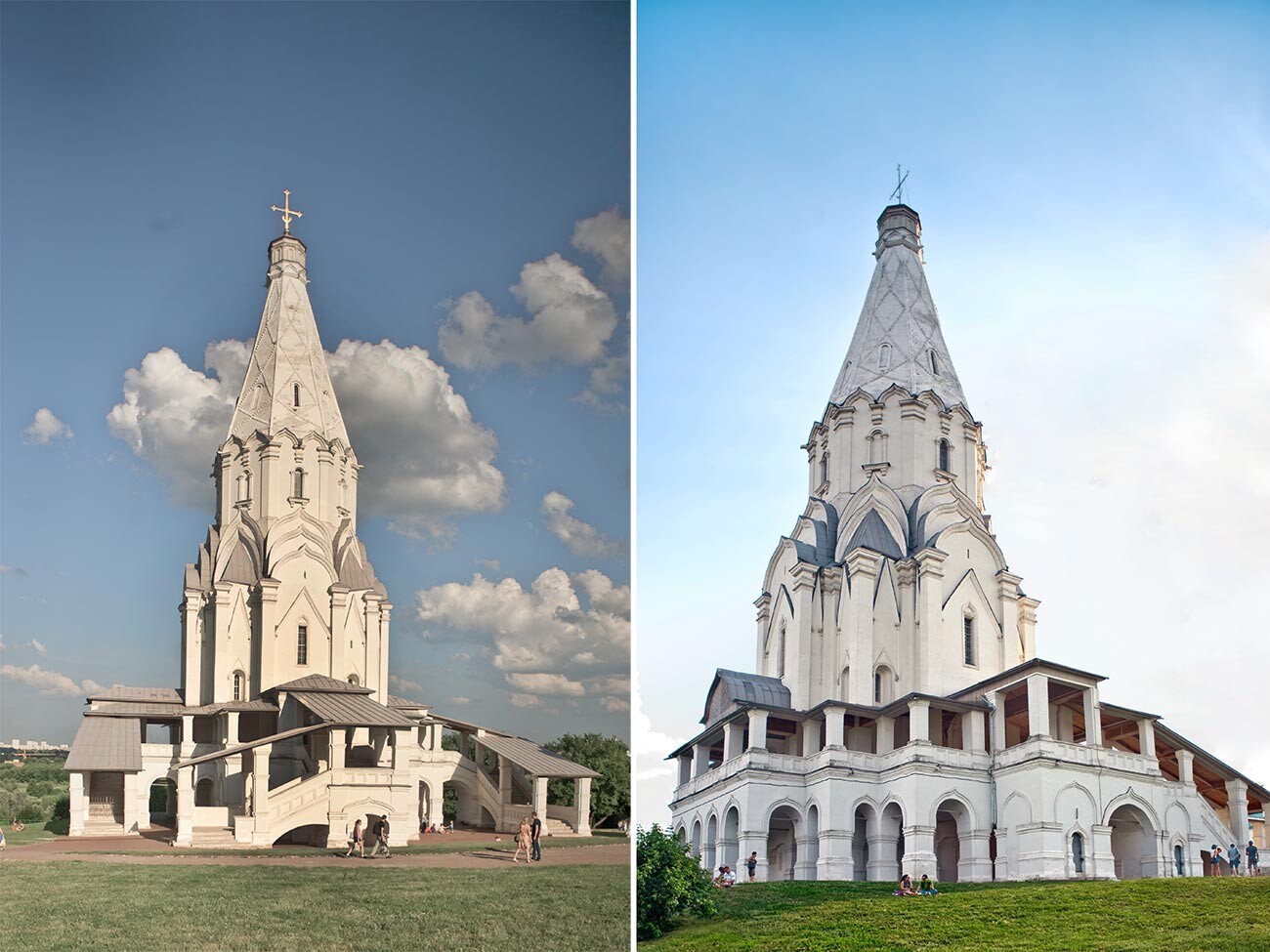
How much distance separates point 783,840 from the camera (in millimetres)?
14359

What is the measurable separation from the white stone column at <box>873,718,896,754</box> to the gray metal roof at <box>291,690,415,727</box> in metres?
7.20

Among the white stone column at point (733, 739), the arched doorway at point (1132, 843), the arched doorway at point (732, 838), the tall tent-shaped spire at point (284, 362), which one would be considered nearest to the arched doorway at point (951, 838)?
the arched doorway at point (1132, 843)

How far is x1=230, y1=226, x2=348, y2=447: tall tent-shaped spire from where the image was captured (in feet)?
31.4

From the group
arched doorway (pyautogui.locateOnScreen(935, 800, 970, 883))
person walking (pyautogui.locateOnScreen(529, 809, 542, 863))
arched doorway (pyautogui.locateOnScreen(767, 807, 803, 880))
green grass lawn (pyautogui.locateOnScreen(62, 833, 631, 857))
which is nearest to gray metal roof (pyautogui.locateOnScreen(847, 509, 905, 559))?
arched doorway (pyautogui.locateOnScreen(935, 800, 970, 883))

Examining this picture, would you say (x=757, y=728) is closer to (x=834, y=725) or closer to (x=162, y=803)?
(x=834, y=725)

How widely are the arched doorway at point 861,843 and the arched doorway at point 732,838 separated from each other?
131 centimetres

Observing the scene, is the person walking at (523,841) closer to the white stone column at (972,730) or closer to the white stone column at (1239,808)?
the white stone column at (972,730)

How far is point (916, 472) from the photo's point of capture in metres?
17.2

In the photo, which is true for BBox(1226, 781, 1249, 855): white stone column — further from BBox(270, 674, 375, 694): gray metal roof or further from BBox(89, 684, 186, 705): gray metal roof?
BBox(89, 684, 186, 705): gray metal roof

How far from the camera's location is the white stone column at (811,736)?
1508cm

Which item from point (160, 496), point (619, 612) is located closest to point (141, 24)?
point (160, 496)

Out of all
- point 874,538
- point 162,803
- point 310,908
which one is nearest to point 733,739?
point 874,538

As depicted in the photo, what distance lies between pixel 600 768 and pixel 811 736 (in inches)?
224

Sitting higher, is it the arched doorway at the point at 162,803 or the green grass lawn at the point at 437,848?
the arched doorway at the point at 162,803
